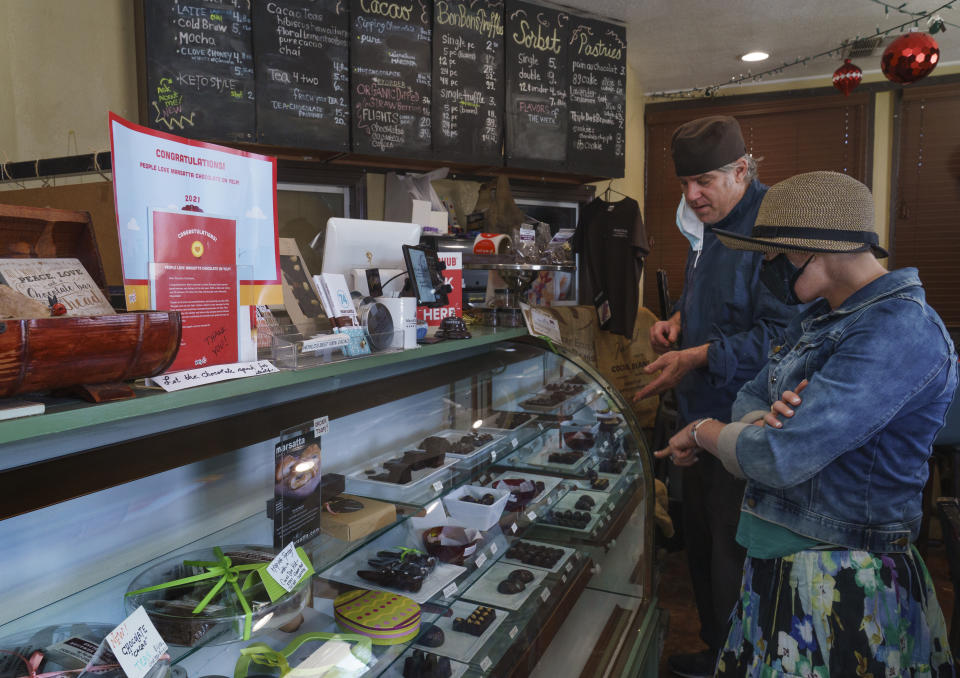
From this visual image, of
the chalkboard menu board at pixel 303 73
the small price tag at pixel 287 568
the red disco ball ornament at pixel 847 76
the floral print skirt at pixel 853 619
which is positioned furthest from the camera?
the red disco ball ornament at pixel 847 76

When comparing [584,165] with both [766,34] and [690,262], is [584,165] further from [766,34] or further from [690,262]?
[690,262]

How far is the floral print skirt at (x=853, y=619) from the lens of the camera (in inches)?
62.9

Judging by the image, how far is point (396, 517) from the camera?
1.77 m

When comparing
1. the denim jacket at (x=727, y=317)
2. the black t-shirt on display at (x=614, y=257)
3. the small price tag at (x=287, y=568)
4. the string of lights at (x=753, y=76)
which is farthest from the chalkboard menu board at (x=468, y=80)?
the small price tag at (x=287, y=568)

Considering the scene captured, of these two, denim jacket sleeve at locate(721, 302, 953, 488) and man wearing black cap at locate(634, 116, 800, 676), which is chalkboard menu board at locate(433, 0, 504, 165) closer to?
man wearing black cap at locate(634, 116, 800, 676)

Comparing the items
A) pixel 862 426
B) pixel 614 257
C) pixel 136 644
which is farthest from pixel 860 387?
pixel 614 257

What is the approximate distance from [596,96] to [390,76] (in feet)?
5.72

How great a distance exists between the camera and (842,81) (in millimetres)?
4574

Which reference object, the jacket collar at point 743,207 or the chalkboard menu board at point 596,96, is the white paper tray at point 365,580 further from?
the chalkboard menu board at point 596,96

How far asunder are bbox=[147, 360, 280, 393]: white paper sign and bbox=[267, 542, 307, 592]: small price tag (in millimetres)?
365

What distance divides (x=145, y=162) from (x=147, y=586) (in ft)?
2.68

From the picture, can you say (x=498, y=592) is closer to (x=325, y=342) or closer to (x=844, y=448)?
(x=325, y=342)

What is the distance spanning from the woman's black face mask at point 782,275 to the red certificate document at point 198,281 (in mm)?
1302

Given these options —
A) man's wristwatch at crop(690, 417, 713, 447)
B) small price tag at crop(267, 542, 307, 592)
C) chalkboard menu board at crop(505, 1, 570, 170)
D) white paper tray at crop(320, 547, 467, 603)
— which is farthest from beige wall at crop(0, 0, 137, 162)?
man's wristwatch at crop(690, 417, 713, 447)
